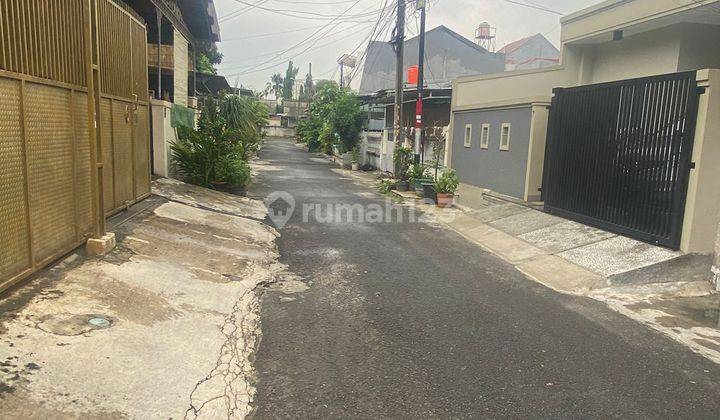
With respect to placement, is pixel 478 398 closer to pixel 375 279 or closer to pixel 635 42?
pixel 375 279

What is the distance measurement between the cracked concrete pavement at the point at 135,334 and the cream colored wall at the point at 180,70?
995 cm

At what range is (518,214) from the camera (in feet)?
37.4

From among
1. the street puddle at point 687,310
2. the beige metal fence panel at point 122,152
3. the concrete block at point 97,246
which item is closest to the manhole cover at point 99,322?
the concrete block at point 97,246

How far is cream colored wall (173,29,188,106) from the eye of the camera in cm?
1599

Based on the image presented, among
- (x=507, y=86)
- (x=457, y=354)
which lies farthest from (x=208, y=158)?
(x=457, y=354)

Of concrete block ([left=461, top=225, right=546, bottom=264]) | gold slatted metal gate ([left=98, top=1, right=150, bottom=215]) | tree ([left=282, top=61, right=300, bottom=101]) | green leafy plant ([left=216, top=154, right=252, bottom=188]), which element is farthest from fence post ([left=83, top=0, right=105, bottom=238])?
tree ([left=282, top=61, right=300, bottom=101])

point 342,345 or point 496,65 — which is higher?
point 496,65

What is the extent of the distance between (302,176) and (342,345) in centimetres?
1715

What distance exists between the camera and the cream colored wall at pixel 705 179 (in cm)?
724

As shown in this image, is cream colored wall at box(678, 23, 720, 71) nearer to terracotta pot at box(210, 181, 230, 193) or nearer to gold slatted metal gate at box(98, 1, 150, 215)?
terracotta pot at box(210, 181, 230, 193)

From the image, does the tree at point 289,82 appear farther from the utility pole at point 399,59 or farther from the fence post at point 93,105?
the fence post at point 93,105

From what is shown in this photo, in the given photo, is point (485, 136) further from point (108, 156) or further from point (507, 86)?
point (108, 156)

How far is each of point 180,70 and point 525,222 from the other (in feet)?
39.3

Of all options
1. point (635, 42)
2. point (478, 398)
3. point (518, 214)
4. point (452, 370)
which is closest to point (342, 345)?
point (452, 370)
